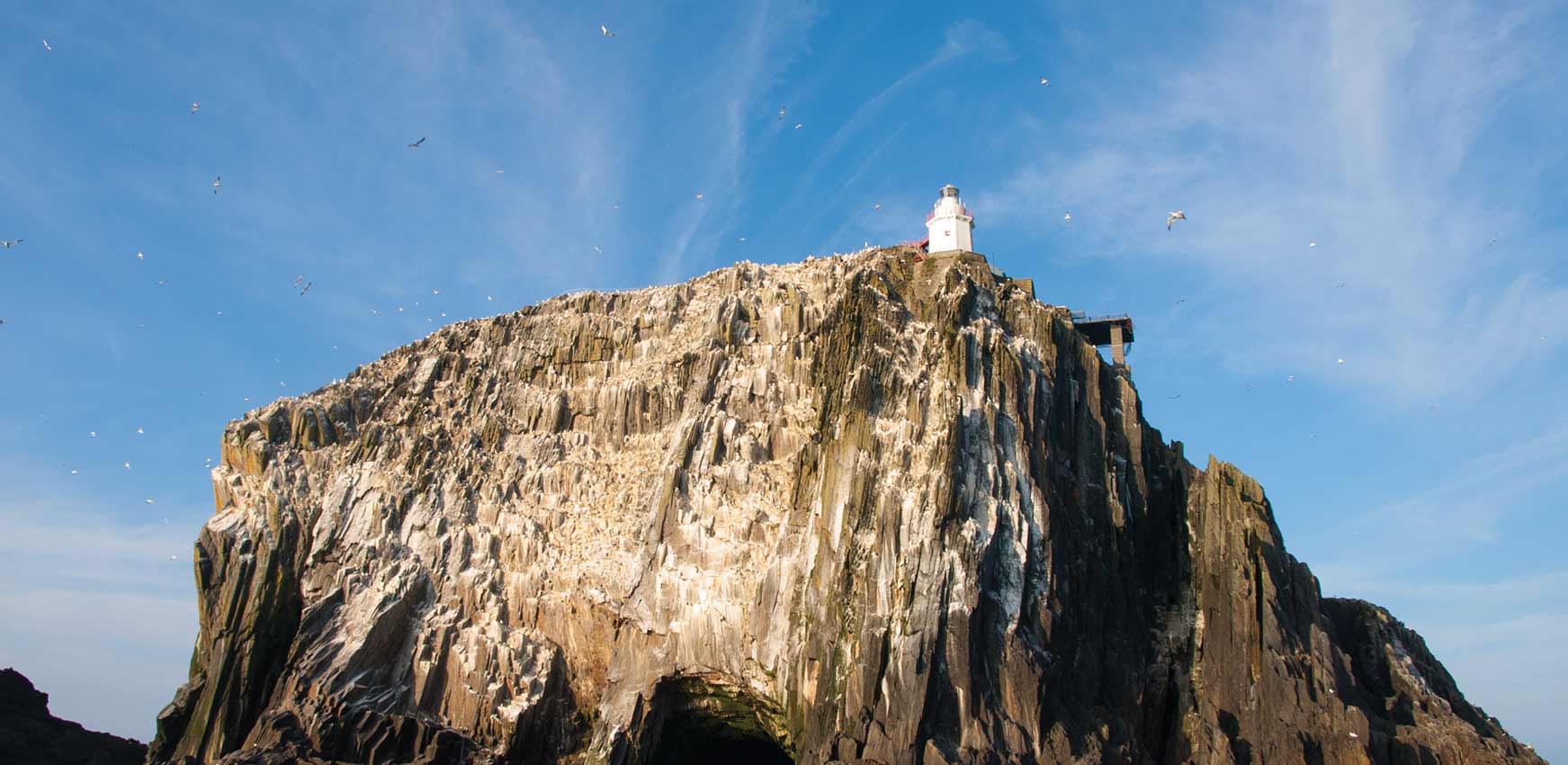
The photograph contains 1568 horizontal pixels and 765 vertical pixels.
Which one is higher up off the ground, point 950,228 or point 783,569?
point 950,228

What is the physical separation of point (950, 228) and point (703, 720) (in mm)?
26505

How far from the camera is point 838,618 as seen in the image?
40188 millimetres

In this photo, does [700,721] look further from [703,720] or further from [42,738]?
[42,738]

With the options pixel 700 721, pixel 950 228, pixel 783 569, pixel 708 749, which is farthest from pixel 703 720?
pixel 950 228

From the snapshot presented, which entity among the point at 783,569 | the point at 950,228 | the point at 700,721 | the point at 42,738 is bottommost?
the point at 42,738

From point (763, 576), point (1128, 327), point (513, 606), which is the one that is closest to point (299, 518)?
point (513, 606)

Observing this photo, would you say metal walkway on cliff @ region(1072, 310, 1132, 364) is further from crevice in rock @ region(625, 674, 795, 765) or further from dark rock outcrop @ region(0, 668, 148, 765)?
dark rock outcrop @ region(0, 668, 148, 765)

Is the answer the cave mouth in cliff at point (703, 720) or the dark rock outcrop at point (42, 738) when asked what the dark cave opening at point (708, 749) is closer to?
the cave mouth in cliff at point (703, 720)

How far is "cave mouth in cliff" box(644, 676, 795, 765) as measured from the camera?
43.1 m

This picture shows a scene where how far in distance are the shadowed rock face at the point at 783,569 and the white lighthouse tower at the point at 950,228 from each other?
8.72 m

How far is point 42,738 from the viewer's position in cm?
5328

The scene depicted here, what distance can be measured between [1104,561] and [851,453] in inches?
413

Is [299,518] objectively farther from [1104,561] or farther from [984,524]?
[1104,561]

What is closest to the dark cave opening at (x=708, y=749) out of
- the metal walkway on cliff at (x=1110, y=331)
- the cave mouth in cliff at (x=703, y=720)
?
the cave mouth in cliff at (x=703, y=720)
